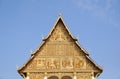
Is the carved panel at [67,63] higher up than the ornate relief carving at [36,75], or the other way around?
the carved panel at [67,63]

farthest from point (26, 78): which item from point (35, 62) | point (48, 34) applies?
point (48, 34)

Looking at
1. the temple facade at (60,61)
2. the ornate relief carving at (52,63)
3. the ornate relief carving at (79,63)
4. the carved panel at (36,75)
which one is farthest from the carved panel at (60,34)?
the carved panel at (36,75)

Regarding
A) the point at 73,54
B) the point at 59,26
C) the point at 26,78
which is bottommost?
the point at 26,78

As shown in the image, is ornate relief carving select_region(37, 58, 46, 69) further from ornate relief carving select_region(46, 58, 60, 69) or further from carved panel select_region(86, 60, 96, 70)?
carved panel select_region(86, 60, 96, 70)

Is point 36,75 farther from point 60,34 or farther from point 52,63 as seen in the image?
point 60,34

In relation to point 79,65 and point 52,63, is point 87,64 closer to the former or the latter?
point 79,65

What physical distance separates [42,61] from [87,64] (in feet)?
14.3

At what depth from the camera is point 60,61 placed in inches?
1467

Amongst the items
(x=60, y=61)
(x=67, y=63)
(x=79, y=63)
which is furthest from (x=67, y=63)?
(x=79, y=63)

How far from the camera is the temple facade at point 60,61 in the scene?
121ft

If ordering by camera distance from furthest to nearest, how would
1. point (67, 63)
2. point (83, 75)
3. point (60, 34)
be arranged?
point (60, 34) < point (67, 63) < point (83, 75)

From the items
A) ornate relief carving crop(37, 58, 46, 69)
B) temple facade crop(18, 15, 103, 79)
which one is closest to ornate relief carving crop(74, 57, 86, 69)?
temple facade crop(18, 15, 103, 79)

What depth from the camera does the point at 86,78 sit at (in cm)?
3656

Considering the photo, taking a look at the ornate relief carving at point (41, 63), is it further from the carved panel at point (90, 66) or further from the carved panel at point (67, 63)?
the carved panel at point (90, 66)
